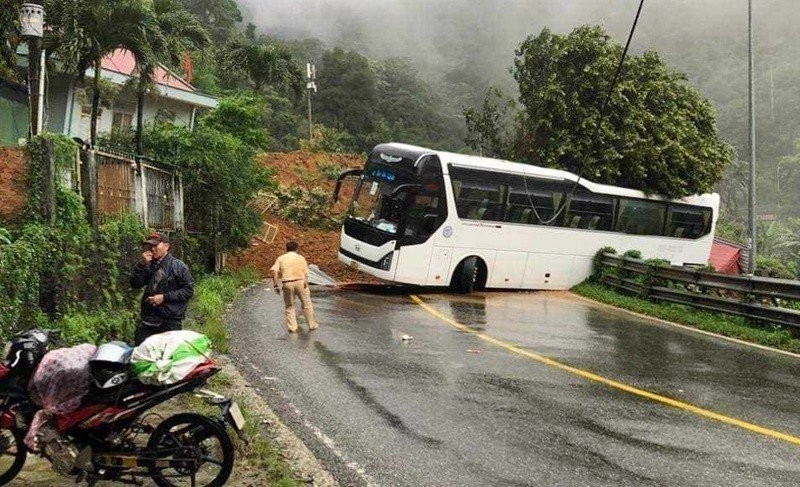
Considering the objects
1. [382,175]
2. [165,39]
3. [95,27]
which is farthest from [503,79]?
[95,27]

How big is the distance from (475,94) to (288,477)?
129 m

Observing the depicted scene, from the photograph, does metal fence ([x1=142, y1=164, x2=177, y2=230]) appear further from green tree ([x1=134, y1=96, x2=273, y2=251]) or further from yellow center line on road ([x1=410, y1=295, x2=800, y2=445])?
yellow center line on road ([x1=410, y1=295, x2=800, y2=445])

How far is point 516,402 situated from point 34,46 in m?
7.60

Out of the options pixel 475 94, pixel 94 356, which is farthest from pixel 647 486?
pixel 475 94

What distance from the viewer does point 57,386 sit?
193 inches

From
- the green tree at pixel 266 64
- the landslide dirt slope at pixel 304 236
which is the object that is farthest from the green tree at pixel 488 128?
the green tree at pixel 266 64

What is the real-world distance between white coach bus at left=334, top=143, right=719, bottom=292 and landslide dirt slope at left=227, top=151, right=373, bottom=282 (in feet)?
13.0

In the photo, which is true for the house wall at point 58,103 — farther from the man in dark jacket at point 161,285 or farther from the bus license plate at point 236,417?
the bus license plate at point 236,417

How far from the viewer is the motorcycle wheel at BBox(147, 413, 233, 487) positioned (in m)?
5.09

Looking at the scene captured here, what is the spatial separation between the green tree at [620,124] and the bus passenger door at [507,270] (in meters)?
7.01

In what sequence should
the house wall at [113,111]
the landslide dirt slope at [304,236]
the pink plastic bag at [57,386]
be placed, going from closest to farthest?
the pink plastic bag at [57,386] < the landslide dirt slope at [304,236] < the house wall at [113,111]

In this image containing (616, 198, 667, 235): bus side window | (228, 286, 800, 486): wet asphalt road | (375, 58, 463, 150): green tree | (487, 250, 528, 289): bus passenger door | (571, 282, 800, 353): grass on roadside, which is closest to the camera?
(228, 286, 800, 486): wet asphalt road

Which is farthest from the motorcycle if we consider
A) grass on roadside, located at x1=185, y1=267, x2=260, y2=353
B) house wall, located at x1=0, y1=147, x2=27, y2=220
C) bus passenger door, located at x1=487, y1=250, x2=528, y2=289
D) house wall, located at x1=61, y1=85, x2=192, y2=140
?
house wall, located at x1=61, y1=85, x2=192, y2=140

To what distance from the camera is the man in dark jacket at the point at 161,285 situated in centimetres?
752
